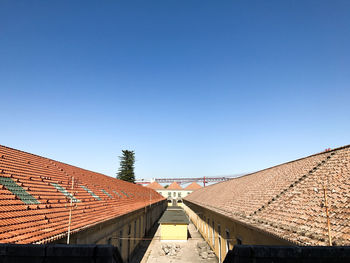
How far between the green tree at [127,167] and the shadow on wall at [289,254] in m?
65.0

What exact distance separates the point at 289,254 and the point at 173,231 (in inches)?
818

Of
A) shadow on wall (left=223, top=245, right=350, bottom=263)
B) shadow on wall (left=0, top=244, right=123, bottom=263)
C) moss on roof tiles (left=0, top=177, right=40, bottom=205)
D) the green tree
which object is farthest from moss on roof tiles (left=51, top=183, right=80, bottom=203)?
the green tree

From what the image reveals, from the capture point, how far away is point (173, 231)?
67.5 feet

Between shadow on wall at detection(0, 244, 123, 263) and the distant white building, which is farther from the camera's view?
the distant white building

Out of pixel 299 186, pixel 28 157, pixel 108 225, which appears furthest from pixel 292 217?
pixel 28 157

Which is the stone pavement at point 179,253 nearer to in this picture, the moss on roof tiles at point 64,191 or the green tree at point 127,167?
the moss on roof tiles at point 64,191

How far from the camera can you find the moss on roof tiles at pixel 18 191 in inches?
279

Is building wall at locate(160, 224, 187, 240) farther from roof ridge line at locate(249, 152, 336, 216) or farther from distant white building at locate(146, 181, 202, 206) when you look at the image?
distant white building at locate(146, 181, 202, 206)

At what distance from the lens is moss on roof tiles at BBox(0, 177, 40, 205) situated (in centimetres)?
707

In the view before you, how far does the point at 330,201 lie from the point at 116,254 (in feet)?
22.4

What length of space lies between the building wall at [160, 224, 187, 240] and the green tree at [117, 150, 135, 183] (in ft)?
148

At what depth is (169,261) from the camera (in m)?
14.7

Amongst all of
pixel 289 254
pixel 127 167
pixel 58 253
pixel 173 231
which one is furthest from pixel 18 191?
pixel 127 167

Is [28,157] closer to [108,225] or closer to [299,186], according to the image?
[108,225]
